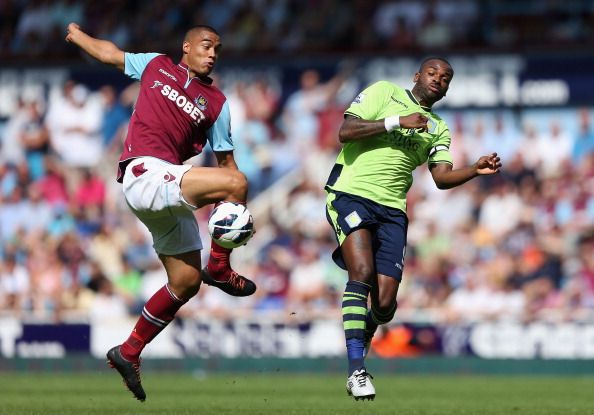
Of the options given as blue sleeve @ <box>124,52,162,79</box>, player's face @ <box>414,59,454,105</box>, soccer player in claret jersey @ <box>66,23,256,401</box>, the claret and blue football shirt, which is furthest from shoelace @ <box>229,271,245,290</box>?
player's face @ <box>414,59,454,105</box>

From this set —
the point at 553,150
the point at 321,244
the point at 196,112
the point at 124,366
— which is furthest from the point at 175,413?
the point at 553,150

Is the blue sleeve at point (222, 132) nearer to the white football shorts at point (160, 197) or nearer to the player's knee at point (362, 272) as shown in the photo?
the white football shorts at point (160, 197)

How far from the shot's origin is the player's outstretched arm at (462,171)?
33.0ft

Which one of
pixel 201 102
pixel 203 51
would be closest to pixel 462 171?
pixel 201 102

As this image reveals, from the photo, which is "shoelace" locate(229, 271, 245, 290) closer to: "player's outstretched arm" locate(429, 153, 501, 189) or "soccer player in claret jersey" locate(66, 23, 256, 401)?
"soccer player in claret jersey" locate(66, 23, 256, 401)

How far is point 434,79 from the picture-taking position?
10555 millimetres

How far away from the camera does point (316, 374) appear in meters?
19.0

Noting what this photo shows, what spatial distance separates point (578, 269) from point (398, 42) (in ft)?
16.3

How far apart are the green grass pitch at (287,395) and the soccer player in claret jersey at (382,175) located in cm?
116

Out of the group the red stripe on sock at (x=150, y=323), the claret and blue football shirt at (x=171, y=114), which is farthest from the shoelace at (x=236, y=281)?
the claret and blue football shirt at (x=171, y=114)

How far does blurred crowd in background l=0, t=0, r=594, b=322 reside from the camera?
19688 millimetres

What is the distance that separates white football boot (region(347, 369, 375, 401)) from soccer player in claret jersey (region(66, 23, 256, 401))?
1.44 meters

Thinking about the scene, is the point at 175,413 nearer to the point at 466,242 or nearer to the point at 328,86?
the point at 466,242

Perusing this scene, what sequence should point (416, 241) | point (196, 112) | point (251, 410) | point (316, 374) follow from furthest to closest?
point (416, 241) < point (316, 374) < point (251, 410) < point (196, 112)
